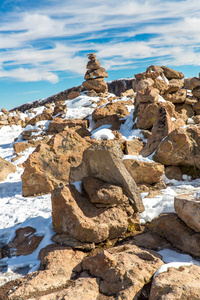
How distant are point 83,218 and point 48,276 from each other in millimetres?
1046

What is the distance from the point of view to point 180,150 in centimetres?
785

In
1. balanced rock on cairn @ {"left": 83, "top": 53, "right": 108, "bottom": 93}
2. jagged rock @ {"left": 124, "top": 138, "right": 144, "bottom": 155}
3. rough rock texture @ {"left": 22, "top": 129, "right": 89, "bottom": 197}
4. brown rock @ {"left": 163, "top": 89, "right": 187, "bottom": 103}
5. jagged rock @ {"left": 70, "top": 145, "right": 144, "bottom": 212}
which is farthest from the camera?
balanced rock on cairn @ {"left": 83, "top": 53, "right": 108, "bottom": 93}

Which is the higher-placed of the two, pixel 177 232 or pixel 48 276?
pixel 177 232

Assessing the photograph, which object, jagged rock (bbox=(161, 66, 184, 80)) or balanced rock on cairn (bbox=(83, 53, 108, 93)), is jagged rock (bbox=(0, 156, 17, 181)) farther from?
balanced rock on cairn (bbox=(83, 53, 108, 93))

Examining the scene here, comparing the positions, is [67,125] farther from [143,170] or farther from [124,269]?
[124,269]

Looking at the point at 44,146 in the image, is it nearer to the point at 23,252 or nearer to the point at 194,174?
the point at 23,252

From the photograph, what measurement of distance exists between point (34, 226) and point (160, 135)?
5948mm

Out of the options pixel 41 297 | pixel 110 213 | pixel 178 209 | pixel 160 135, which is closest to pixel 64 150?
pixel 160 135

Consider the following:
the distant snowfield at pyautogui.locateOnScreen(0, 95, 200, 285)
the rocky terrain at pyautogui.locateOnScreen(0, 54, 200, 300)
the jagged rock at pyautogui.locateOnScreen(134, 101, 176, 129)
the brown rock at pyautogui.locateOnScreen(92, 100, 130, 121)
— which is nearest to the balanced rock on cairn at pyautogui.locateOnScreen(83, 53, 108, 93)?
the brown rock at pyautogui.locateOnScreen(92, 100, 130, 121)

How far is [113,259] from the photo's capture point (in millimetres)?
3367

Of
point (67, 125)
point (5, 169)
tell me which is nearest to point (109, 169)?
point (5, 169)

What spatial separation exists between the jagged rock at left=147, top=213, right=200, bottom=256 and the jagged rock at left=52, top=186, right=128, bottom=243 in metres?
0.60

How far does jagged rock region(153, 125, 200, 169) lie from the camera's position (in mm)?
7828

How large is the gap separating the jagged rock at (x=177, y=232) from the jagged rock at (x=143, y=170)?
221cm
